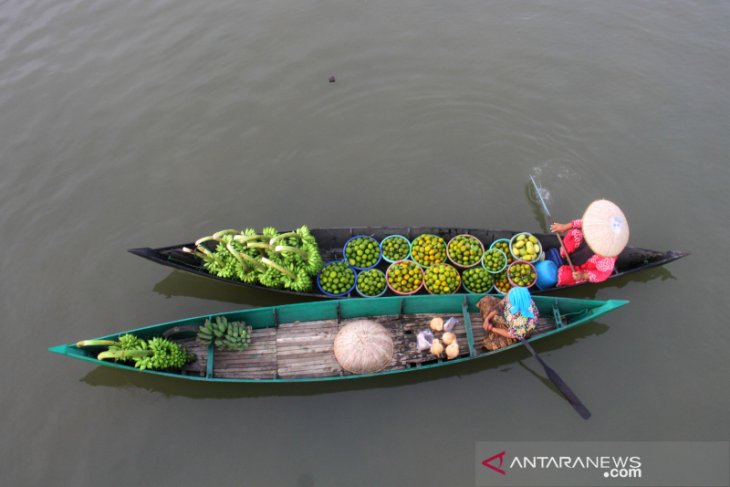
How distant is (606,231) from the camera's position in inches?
237

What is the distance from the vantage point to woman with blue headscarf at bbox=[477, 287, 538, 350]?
6.03m

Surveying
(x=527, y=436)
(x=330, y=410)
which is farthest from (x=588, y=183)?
(x=330, y=410)

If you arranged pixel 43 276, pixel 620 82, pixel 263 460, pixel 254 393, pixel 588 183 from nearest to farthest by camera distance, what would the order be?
pixel 263 460, pixel 254 393, pixel 43 276, pixel 588 183, pixel 620 82

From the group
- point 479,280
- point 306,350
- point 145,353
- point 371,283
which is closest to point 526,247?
point 479,280

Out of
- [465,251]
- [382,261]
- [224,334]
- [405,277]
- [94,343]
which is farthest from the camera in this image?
[382,261]

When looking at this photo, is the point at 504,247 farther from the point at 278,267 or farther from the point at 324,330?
the point at 278,267

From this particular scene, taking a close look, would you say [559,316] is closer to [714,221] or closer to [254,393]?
[714,221]

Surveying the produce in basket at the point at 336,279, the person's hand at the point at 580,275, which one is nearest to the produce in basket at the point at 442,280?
the produce in basket at the point at 336,279

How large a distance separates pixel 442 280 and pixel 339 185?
12.1 feet

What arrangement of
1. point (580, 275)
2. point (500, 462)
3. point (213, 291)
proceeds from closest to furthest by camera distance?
point (500, 462), point (580, 275), point (213, 291)

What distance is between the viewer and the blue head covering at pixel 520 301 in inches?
237

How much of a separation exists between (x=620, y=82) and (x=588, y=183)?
347 centimetres

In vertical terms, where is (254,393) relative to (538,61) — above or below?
below

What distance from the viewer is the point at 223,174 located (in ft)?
32.0
